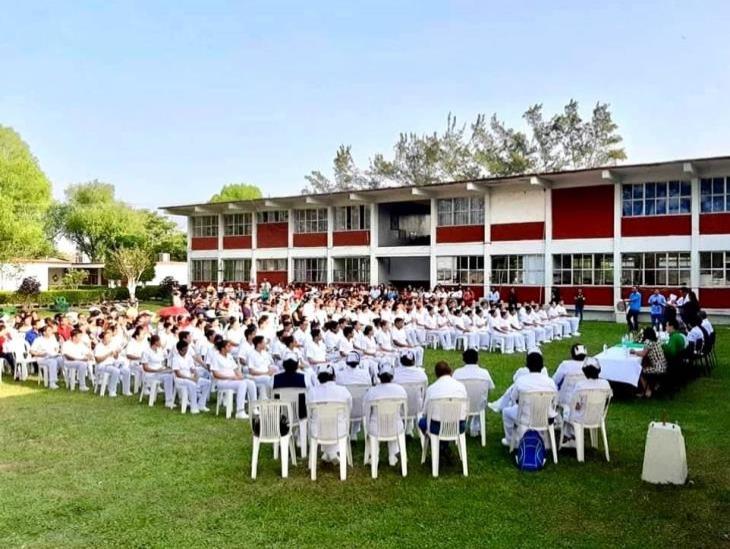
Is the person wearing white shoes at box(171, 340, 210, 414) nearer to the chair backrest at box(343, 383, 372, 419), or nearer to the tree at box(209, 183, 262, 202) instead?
the chair backrest at box(343, 383, 372, 419)

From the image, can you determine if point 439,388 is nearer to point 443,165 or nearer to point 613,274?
point 613,274

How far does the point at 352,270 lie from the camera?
34.4 m

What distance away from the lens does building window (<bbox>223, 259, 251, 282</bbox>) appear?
127 feet

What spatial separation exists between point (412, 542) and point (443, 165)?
48.6m

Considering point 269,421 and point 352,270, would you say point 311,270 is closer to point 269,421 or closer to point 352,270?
point 352,270

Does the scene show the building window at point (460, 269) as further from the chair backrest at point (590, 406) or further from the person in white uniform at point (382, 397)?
the person in white uniform at point (382, 397)

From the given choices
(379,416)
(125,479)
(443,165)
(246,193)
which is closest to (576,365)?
(379,416)

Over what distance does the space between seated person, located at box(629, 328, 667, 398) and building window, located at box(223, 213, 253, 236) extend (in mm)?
30640

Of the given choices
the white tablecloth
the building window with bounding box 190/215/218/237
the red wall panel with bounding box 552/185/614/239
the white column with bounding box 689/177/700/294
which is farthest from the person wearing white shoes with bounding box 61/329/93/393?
the building window with bounding box 190/215/218/237

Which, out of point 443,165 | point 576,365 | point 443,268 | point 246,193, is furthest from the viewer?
point 246,193

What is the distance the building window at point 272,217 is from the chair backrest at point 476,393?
2991 centimetres

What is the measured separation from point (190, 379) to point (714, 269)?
68.4 feet

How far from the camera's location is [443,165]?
52094 mm

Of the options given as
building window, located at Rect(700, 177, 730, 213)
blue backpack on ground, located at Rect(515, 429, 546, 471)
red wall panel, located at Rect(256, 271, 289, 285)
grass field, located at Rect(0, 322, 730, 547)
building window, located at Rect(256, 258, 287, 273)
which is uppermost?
building window, located at Rect(700, 177, 730, 213)
